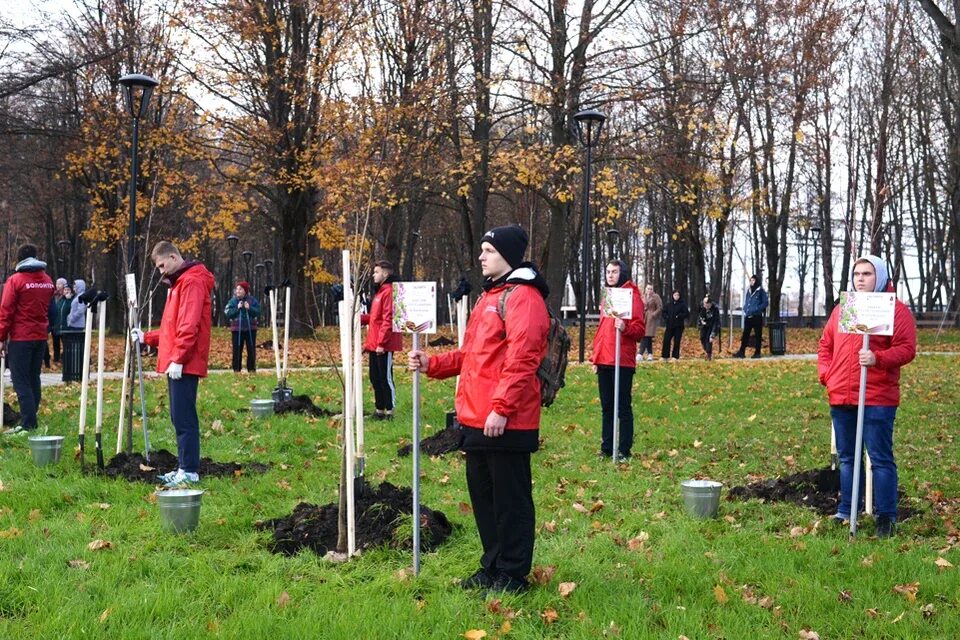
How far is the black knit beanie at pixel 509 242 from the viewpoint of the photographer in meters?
4.95

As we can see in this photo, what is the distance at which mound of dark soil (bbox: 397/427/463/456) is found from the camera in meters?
9.36

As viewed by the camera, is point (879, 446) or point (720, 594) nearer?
point (720, 594)

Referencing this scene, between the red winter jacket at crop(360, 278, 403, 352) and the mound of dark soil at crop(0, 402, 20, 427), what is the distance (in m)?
4.36

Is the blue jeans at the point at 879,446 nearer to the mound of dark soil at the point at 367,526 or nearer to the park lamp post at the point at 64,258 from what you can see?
the mound of dark soil at the point at 367,526

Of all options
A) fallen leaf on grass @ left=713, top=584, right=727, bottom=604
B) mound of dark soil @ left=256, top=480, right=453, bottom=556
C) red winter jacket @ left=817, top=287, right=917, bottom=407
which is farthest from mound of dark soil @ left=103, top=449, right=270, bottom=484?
red winter jacket @ left=817, top=287, right=917, bottom=407

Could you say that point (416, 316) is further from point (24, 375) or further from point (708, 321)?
point (708, 321)

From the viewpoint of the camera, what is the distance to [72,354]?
15188mm

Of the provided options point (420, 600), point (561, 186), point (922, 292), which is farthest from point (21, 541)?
point (922, 292)

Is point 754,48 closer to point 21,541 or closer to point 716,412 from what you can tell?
point 716,412

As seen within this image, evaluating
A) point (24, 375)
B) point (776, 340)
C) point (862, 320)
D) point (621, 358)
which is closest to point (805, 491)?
point (862, 320)

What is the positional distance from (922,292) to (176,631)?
54585mm

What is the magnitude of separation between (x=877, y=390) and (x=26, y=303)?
9.00m

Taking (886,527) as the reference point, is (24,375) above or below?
above

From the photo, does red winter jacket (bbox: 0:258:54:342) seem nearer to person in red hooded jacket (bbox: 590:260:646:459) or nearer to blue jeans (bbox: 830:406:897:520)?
person in red hooded jacket (bbox: 590:260:646:459)
